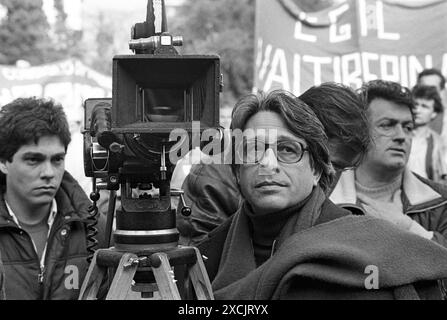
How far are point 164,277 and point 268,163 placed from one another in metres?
0.53

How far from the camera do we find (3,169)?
9.30 feet

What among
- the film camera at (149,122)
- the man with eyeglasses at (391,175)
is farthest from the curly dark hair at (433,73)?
the film camera at (149,122)

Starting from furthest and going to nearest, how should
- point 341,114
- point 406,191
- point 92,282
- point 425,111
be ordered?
1. point 425,111
2. point 406,191
3. point 341,114
4. point 92,282

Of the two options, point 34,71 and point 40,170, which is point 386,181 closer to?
point 40,170

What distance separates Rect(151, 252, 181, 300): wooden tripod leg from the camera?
1.71 meters

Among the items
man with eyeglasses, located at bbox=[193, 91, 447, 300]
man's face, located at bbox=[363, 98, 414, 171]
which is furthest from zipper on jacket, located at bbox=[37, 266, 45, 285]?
man's face, located at bbox=[363, 98, 414, 171]

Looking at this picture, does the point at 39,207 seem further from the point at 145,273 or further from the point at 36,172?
the point at 145,273

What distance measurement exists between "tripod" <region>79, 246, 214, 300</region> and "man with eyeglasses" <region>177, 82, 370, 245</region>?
0.61m

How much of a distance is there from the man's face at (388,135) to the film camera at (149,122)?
4.32 ft

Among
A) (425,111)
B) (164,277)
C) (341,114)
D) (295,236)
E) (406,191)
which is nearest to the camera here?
(164,277)

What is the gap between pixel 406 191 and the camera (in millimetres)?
2926

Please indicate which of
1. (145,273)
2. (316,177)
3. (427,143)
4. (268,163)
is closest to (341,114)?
(316,177)

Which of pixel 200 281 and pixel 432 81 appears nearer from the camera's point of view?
pixel 200 281

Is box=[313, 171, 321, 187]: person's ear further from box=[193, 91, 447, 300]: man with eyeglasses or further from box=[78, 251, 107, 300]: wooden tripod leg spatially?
box=[78, 251, 107, 300]: wooden tripod leg
